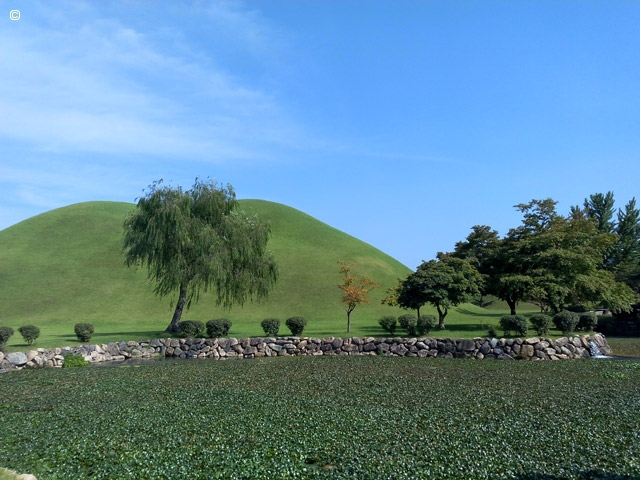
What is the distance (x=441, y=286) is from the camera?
32.3 metres

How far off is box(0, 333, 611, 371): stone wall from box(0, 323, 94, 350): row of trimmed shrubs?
263cm

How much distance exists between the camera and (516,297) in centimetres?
3603

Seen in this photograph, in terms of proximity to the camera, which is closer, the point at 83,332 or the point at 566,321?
the point at 566,321

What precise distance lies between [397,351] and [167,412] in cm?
1651

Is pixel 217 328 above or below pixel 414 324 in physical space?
below

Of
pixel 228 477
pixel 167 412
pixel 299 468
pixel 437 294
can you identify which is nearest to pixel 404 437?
pixel 299 468

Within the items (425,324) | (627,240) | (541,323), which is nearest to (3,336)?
(425,324)

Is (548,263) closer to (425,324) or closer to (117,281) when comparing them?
(425,324)

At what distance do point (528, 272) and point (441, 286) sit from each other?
686 cm

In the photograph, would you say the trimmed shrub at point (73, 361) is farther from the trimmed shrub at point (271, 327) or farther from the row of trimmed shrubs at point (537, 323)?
the row of trimmed shrubs at point (537, 323)

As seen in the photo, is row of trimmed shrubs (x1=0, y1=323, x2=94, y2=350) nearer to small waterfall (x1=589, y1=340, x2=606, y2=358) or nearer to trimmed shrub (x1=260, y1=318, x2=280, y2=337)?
trimmed shrub (x1=260, y1=318, x2=280, y2=337)

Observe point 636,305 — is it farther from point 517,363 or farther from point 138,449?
point 138,449

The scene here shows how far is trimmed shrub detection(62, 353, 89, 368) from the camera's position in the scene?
77.4ft

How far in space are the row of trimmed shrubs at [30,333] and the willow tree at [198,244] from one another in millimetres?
4921
